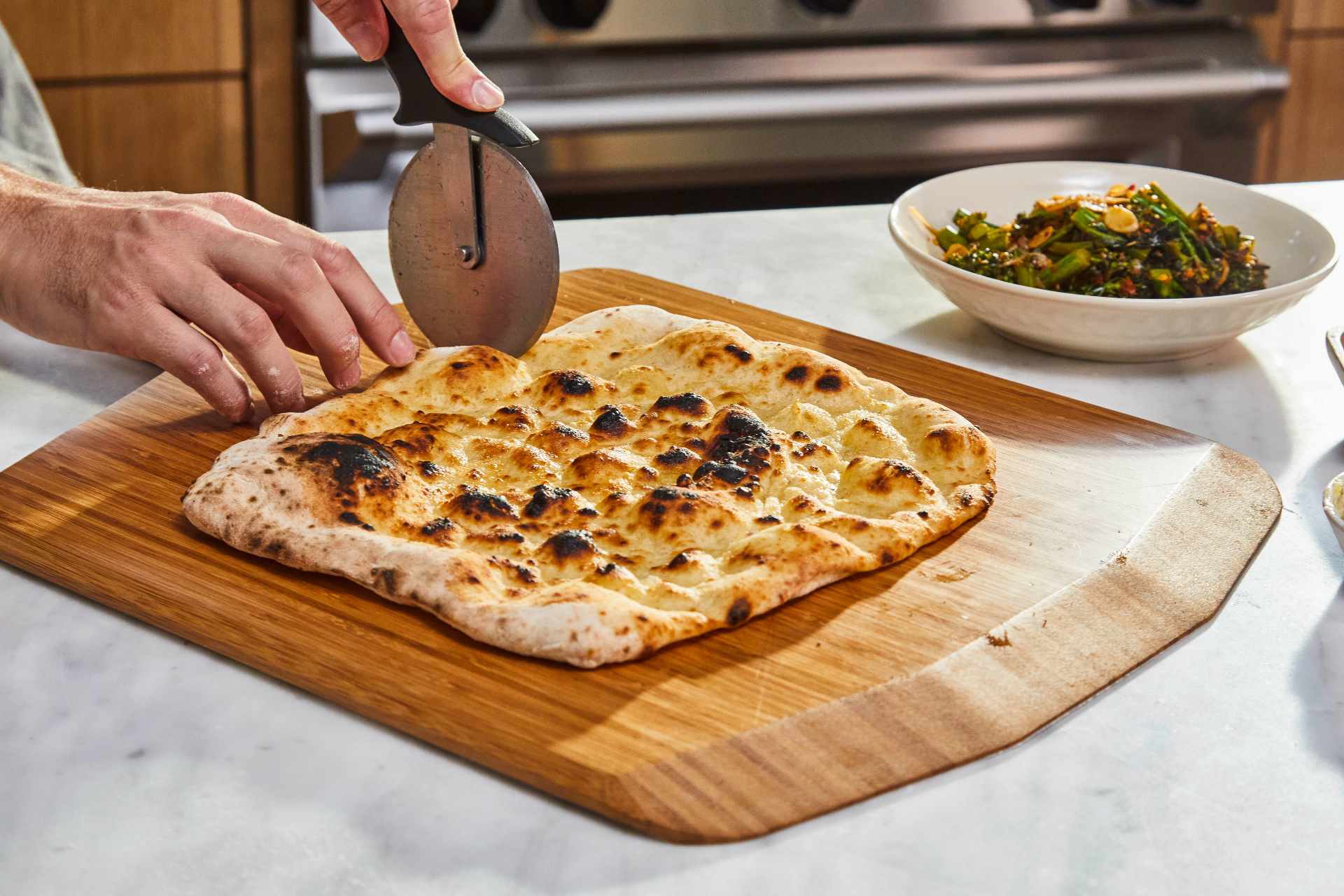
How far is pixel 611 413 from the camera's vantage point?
1381 mm

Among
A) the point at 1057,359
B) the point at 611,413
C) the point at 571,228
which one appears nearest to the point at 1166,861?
the point at 611,413

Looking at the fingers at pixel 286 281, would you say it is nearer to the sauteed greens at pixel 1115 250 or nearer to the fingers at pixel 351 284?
the fingers at pixel 351 284

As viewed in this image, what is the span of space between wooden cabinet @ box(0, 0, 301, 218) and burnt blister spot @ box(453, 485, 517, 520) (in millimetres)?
2073

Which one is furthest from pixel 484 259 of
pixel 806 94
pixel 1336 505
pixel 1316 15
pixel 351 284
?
pixel 1316 15

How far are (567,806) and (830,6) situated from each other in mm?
2529

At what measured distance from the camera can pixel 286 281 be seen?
1383 millimetres

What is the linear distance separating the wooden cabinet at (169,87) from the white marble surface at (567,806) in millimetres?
2116

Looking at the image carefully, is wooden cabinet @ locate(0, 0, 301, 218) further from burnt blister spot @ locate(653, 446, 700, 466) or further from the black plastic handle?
burnt blister spot @ locate(653, 446, 700, 466)

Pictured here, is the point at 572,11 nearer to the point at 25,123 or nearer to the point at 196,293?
the point at 25,123

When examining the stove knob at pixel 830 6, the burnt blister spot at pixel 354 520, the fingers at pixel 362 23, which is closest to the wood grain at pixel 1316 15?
the stove knob at pixel 830 6

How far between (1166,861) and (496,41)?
2478 millimetres

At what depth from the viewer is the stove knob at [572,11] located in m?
2.96

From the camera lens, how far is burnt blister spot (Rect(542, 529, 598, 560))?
45.2 inches

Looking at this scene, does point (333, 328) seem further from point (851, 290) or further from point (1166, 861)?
point (1166, 861)
